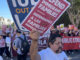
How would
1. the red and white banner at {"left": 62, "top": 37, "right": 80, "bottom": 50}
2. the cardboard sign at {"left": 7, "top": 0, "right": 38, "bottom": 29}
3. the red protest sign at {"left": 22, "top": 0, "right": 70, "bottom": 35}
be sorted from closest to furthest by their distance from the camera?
the red protest sign at {"left": 22, "top": 0, "right": 70, "bottom": 35} → the cardboard sign at {"left": 7, "top": 0, "right": 38, "bottom": 29} → the red and white banner at {"left": 62, "top": 37, "right": 80, "bottom": 50}

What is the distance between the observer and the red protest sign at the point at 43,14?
2686 mm

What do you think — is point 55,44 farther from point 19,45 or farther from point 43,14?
point 19,45

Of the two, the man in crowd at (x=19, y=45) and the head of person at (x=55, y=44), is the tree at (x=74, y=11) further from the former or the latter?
the head of person at (x=55, y=44)

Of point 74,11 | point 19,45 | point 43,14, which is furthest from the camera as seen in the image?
point 74,11

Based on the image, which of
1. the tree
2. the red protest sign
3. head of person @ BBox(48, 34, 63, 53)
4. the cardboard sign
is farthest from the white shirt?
the tree

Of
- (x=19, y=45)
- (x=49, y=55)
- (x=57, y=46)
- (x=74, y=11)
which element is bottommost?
(x=74, y=11)

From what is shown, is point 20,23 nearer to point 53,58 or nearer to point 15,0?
point 15,0

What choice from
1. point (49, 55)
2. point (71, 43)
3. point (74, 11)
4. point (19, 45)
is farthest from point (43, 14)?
point (74, 11)

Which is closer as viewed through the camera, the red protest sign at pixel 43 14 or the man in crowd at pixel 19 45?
the red protest sign at pixel 43 14

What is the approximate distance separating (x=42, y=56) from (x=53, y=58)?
14 centimetres

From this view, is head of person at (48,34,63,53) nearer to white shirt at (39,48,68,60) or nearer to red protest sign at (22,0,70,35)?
white shirt at (39,48,68,60)

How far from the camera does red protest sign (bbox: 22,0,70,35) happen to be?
2686 mm

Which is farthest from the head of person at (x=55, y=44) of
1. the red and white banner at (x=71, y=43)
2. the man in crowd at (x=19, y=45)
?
the red and white banner at (x=71, y=43)

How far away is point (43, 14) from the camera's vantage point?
8.95 feet
